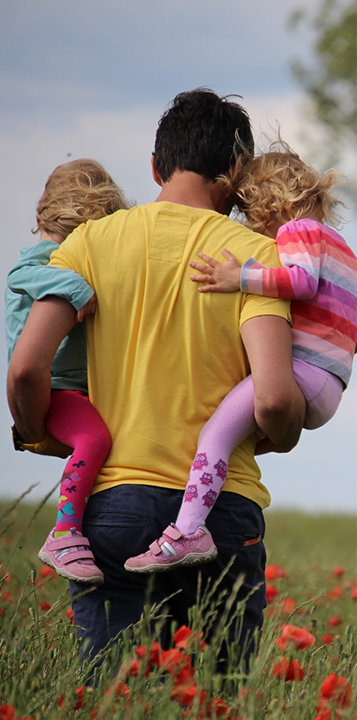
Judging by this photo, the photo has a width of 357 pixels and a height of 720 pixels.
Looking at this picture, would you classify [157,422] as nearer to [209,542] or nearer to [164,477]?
[164,477]

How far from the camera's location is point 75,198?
330cm

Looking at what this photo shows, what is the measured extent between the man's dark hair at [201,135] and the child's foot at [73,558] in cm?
118

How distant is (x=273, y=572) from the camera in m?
5.54

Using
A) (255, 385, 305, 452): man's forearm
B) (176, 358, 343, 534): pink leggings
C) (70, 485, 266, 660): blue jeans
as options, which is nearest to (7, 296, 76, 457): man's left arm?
(70, 485, 266, 660): blue jeans

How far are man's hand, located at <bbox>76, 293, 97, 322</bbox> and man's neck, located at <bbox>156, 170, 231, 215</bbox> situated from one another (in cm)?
43

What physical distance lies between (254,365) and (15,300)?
89 cm

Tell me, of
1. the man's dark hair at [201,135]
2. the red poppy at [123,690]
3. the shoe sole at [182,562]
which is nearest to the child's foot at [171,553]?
the shoe sole at [182,562]

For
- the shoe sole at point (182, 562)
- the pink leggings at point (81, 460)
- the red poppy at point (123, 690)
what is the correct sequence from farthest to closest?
the pink leggings at point (81, 460), the shoe sole at point (182, 562), the red poppy at point (123, 690)

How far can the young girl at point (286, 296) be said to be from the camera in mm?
2703

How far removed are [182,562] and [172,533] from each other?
9cm

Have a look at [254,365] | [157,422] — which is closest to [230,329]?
[254,365]

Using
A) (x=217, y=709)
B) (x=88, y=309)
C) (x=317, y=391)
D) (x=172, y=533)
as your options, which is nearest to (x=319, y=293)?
(x=317, y=391)

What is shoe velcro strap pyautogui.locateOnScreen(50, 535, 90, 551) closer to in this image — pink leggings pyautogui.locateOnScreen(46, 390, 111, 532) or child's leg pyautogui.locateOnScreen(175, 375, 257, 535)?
pink leggings pyautogui.locateOnScreen(46, 390, 111, 532)

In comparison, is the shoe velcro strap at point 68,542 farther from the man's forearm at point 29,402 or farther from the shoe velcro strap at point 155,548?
the man's forearm at point 29,402
